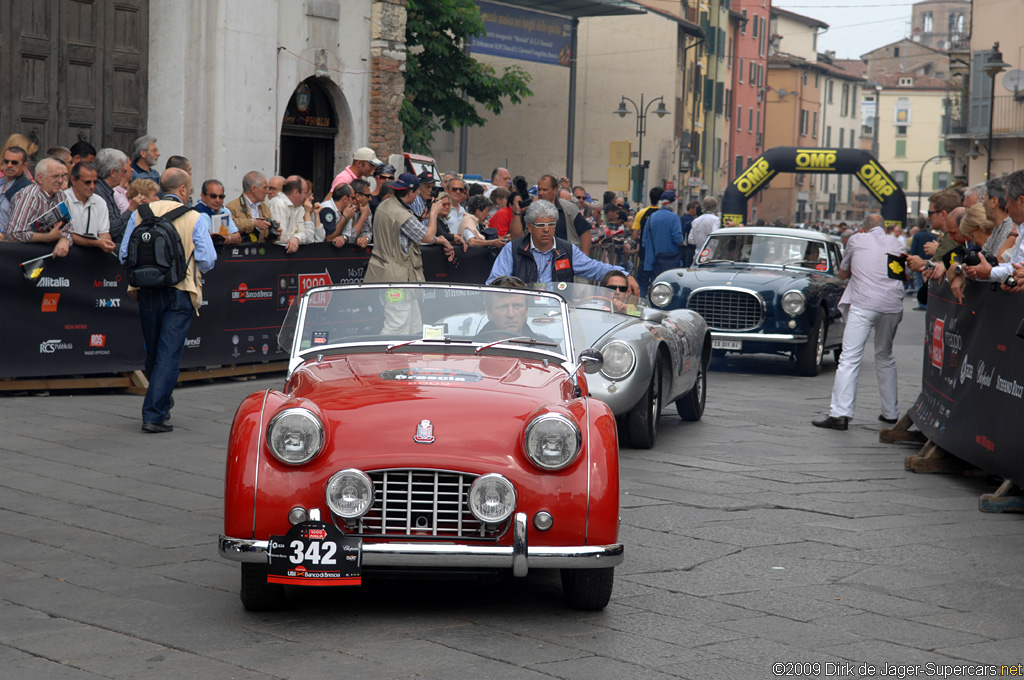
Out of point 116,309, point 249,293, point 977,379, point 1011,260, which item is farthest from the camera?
point 249,293

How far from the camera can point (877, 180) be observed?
85.1ft

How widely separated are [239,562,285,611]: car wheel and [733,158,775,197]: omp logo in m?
22.4

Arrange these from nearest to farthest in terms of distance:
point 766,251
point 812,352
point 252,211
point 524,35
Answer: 1. point 252,211
2. point 812,352
3. point 766,251
4. point 524,35

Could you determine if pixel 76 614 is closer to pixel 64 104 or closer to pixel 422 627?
pixel 422 627

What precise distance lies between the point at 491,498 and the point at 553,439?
0.34m

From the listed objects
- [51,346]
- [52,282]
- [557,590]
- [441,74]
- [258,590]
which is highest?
[441,74]

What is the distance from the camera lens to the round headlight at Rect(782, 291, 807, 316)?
14570mm

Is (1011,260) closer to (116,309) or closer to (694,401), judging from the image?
(694,401)

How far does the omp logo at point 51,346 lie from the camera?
10562 mm

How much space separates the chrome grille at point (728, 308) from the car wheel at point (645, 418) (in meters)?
5.56

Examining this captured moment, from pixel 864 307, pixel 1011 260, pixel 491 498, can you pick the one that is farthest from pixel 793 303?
pixel 491 498

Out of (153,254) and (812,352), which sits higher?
(153,254)

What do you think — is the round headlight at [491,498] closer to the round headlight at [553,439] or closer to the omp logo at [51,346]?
the round headlight at [553,439]

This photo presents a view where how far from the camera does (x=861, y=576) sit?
5.86 m
